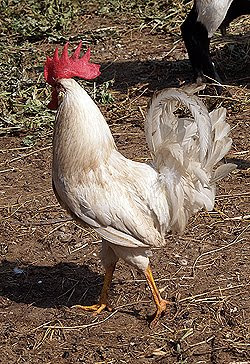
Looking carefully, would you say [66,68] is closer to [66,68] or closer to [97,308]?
[66,68]

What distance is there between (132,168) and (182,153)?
32 centimetres

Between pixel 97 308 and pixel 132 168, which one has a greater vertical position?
pixel 132 168

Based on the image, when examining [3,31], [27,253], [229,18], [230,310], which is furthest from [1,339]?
[3,31]

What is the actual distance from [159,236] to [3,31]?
19.7 feet

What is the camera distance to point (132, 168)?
4.29m

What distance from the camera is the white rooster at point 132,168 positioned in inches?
162

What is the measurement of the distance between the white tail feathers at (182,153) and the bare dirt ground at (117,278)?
0.61m

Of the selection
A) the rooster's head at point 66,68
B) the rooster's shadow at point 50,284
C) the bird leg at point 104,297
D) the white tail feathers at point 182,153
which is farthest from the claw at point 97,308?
the rooster's head at point 66,68

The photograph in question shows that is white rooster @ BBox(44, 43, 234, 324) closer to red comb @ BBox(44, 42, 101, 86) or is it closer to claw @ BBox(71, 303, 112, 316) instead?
red comb @ BBox(44, 42, 101, 86)

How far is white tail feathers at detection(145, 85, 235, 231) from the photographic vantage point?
419cm

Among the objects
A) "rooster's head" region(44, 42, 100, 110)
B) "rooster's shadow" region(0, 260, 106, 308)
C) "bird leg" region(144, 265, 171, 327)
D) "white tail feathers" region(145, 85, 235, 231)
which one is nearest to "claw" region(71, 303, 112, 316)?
"rooster's shadow" region(0, 260, 106, 308)

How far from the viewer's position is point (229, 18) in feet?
25.4

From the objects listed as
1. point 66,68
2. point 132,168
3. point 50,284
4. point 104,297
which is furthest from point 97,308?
point 66,68

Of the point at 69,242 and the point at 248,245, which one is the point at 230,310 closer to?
the point at 248,245
